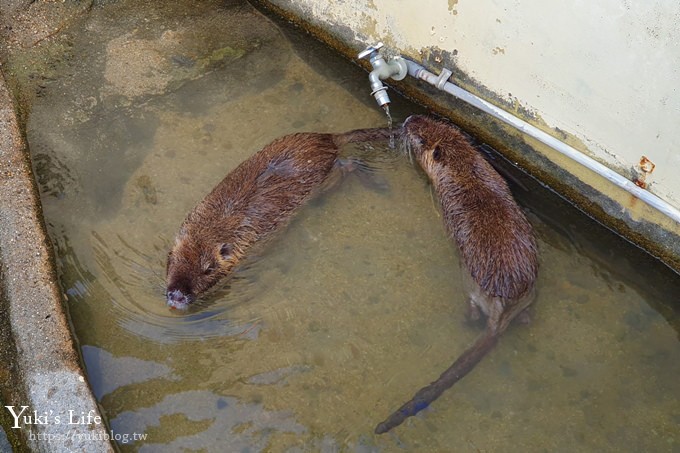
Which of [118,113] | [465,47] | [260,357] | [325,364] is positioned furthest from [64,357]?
[465,47]

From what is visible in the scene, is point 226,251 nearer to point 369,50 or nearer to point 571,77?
point 369,50

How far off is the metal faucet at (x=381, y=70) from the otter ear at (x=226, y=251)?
121 cm

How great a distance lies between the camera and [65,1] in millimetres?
4867

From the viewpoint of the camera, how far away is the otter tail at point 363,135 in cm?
415

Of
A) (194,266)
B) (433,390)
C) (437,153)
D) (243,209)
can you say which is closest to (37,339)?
(194,266)

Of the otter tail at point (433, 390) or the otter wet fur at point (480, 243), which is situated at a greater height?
the otter wet fur at point (480, 243)

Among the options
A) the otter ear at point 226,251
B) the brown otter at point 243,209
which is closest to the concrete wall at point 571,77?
the brown otter at point 243,209

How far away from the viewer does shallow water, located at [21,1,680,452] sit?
3178 mm

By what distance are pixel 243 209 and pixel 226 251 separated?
25 cm

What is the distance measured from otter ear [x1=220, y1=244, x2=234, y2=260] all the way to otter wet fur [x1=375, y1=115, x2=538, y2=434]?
1177mm

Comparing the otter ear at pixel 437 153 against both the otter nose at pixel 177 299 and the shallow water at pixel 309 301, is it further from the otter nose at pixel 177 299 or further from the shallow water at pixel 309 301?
the otter nose at pixel 177 299

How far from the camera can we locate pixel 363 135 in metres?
4.19

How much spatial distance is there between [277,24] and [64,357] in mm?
2842

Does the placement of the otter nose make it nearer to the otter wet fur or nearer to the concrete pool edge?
the concrete pool edge
